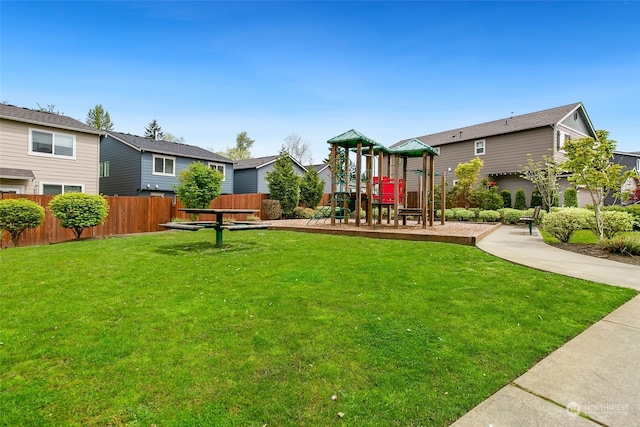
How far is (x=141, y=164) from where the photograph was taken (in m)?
19.7

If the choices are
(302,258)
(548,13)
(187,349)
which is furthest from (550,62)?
(187,349)

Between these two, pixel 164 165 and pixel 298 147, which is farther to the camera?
pixel 298 147

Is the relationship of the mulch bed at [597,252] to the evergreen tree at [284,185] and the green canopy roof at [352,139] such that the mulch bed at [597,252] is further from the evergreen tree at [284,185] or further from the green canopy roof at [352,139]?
the evergreen tree at [284,185]

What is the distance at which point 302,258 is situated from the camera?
598cm

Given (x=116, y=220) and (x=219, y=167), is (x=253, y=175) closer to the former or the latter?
(x=219, y=167)

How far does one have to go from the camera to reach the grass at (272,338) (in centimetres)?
194

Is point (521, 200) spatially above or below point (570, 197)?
below

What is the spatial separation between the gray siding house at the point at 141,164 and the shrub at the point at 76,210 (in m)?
10.6

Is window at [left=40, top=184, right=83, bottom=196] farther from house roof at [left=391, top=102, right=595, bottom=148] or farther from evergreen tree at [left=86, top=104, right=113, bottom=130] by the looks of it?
evergreen tree at [left=86, top=104, right=113, bottom=130]

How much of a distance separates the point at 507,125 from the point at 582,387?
75.9 ft

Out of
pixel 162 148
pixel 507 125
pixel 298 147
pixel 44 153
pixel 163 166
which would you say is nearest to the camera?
pixel 44 153

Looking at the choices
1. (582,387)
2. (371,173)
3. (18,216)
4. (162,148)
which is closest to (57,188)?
(162,148)

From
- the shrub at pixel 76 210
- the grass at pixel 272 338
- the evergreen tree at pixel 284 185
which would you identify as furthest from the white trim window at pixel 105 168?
the grass at pixel 272 338

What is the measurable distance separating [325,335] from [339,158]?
30.9 feet
